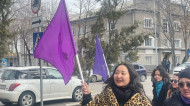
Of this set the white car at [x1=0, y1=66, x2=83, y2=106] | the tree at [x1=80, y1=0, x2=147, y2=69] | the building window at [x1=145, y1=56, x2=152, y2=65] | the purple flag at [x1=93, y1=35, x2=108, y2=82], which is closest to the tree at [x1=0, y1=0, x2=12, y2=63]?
the white car at [x1=0, y1=66, x2=83, y2=106]

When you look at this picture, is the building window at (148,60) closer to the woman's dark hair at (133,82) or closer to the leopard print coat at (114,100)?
the woman's dark hair at (133,82)

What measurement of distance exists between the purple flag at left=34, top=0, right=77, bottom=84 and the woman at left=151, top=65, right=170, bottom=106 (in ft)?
5.90

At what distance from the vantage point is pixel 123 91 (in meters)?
2.82

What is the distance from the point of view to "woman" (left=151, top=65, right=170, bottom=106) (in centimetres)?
482

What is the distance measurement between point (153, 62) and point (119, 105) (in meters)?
38.0

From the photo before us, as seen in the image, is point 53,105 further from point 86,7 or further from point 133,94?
point 86,7

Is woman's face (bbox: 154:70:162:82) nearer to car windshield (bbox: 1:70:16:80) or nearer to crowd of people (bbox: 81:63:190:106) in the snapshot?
crowd of people (bbox: 81:63:190:106)

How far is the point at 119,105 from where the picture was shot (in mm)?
2771

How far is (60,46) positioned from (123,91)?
1.80 meters

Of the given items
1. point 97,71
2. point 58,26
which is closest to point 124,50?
point 97,71

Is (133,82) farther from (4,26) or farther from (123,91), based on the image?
(4,26)

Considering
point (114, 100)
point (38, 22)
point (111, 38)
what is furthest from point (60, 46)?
point (111, 38)

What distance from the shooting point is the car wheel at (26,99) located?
9.30 m

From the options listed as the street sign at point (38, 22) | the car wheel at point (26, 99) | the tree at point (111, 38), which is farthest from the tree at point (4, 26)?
the street sign at point (38, 22)
